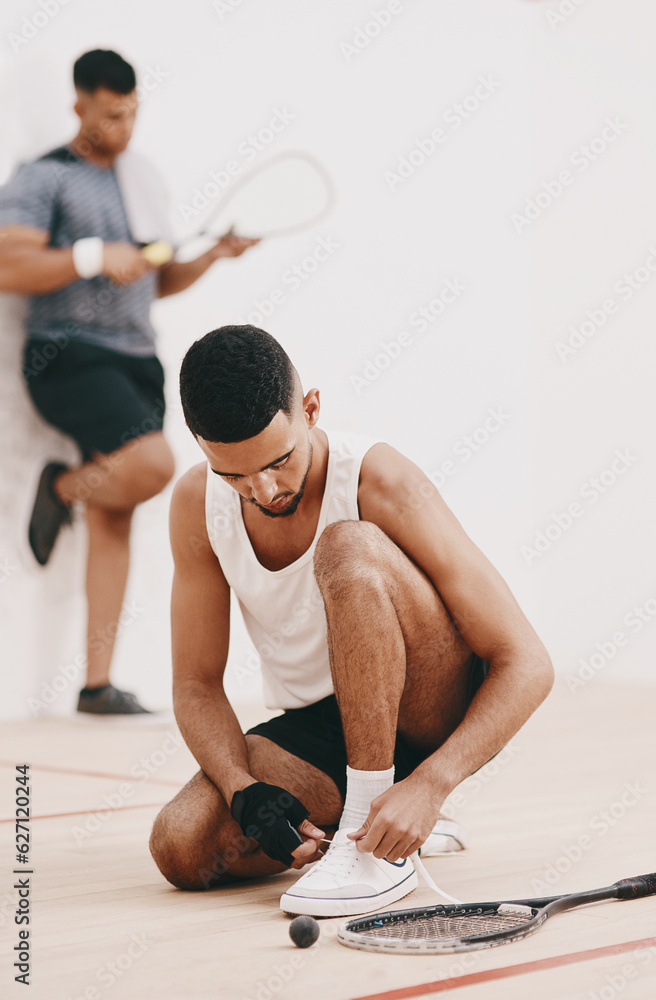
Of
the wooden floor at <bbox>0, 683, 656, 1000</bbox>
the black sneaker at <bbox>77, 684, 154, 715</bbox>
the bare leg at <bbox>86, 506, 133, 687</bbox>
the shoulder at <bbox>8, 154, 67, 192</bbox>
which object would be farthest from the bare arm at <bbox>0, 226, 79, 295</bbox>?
the wooden floor at <bbox>0, 683, 656, 1000</bbox>

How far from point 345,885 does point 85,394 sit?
201 centimetres

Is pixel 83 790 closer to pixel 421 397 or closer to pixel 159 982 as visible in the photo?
pixel 159 982

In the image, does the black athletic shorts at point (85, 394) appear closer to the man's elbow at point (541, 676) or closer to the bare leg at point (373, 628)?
the bare leg at point (373, 628)

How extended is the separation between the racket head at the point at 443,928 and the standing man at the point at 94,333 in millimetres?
1959

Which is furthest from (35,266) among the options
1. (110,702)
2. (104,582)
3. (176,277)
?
(110,702)

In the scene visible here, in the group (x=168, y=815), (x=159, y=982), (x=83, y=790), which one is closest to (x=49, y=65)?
(x=83, y=790)

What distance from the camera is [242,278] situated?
3559 mm

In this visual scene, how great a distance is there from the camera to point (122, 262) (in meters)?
2.98

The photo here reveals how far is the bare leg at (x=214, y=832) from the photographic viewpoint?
141cm

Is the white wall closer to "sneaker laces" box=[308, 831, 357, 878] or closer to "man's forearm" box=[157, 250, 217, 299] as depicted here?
"man's forearm" box=[157, 250, 217, 299]

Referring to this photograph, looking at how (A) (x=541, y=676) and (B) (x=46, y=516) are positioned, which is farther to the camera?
(B) (x=46, y=516)

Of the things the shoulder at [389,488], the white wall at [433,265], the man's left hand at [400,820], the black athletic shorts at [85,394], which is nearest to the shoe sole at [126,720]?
the white wall at [433,265]

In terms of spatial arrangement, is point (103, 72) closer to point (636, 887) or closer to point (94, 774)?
point (94, 774)

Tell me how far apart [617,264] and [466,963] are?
350 cm
